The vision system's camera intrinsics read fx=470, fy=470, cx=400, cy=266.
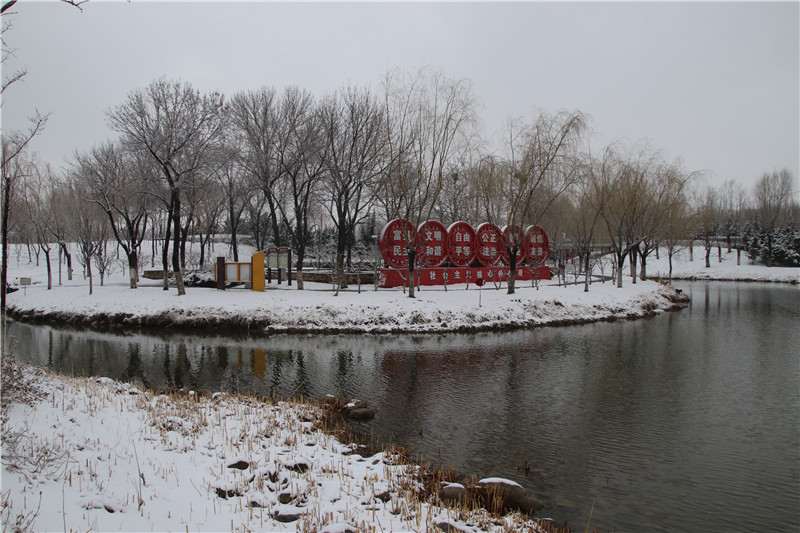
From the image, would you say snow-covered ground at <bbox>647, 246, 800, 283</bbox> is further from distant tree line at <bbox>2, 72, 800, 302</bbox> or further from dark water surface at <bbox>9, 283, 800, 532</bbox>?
dark water surface at <bbox>9, 283, 800, 532</bbox>

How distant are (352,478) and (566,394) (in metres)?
6.90

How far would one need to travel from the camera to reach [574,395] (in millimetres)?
11492

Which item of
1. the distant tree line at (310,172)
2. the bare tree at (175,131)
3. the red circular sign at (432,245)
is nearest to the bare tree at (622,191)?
the distant tree line at (310,172)

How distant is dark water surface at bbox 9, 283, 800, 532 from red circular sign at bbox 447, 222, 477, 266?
9.85 m

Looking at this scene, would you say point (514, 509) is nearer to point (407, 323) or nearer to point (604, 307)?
point (407, 323)

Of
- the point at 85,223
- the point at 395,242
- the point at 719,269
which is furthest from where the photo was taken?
the point at 719,269

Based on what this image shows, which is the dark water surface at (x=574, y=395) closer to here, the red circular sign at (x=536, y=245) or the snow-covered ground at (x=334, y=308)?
the snow-covered ground at (x=334, y=308)

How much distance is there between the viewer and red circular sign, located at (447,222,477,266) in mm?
29516

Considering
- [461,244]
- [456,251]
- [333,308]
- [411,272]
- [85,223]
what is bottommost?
[333,308]

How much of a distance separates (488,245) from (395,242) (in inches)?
285

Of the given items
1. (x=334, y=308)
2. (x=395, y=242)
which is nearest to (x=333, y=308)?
(x=334, y=308)

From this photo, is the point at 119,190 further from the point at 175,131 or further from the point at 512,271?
the point at 512,271

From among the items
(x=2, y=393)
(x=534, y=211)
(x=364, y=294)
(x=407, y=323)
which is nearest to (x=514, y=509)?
(x=2, y=393)

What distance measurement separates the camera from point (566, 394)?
38.0 feet
